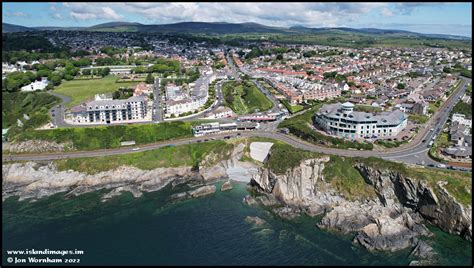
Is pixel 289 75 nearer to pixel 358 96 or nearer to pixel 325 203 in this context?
pixel 358 96

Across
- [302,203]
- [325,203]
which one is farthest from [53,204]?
[325,203]

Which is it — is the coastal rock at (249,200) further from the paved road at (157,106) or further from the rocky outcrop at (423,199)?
the paved road at (157,106)

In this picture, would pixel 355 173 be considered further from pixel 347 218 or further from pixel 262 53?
pixel 262 53

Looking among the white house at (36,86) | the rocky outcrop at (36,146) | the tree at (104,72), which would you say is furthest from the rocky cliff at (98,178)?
the tree at (104,72)

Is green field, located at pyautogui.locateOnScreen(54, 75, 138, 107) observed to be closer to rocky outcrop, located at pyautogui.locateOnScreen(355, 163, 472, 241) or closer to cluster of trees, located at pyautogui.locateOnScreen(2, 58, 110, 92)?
cluster of trees, located at pyautogui.locateOnScreen(2, 58, 110, 92)

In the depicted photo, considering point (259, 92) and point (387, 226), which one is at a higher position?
point (259, 92)

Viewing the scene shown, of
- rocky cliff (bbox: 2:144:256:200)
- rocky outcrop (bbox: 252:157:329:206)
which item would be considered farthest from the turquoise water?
rocky outcrop (bbox: 252:157:329:206)

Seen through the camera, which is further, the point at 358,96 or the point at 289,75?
the point at 289,75
